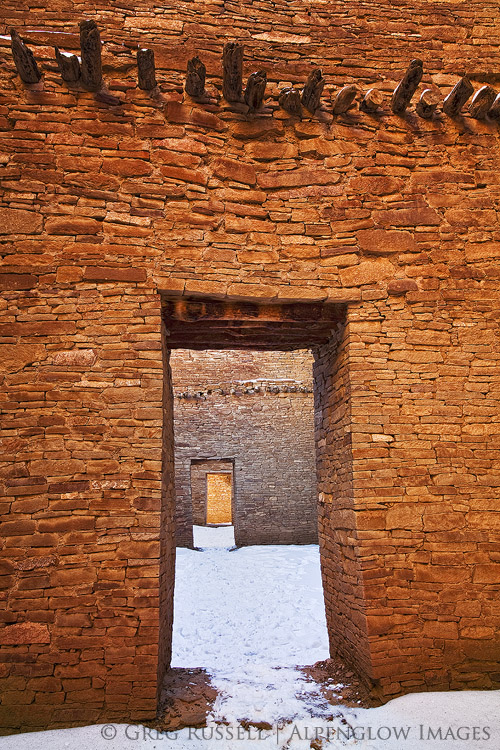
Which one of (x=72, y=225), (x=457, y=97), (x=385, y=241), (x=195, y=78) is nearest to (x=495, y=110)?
(x=457, y=97)

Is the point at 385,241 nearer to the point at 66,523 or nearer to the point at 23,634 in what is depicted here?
the point at 66,523

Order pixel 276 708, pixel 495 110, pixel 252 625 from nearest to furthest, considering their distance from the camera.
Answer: pixel 276 708, pixel 495 110, pixel 252 625

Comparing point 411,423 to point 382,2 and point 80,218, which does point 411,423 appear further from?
point 382,2

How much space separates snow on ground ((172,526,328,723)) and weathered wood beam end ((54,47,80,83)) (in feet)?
16.2

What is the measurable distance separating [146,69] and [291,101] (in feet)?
3.97

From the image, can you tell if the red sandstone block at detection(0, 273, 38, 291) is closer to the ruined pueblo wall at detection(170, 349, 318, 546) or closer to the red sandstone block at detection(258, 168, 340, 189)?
the red sandstone block at detection(258, 168, 340, 189)

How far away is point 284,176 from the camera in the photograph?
402cm

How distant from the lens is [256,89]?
384 cm

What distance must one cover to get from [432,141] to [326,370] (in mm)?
2263

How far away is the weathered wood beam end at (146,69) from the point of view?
357 centimetres

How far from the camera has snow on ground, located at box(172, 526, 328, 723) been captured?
364 centimetres

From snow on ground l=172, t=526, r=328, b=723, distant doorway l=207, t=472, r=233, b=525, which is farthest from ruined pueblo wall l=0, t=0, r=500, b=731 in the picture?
distant doorway l=207, t=472, r=233, b=525

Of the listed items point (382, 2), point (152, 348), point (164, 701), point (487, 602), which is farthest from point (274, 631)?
point (382, 2)

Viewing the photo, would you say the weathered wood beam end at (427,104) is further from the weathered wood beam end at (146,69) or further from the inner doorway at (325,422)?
the weathered wood beam end at (146,69)
